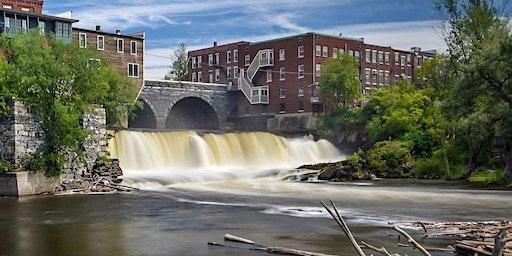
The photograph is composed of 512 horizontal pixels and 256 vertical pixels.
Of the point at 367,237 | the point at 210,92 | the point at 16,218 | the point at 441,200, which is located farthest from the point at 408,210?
the point at 210,92

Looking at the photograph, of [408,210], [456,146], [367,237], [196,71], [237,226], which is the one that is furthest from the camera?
[196,71]

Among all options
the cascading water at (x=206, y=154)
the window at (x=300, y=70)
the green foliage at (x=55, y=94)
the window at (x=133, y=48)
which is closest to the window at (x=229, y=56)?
the window at (x=300, y=70)

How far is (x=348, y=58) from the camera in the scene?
243 ft

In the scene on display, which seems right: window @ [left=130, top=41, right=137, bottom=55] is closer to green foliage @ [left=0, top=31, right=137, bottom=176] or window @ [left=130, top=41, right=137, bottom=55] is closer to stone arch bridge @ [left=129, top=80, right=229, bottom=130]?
stone arch bridge @ [left=129, top=80, right=229, bottom=130]

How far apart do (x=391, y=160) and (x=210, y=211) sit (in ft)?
90.4

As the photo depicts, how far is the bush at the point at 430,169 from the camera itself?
48125mm

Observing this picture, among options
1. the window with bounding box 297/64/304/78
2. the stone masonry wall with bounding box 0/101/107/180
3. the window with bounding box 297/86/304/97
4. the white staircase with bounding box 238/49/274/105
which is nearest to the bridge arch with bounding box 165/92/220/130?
the white staircase with bounding box 238/49/274/105

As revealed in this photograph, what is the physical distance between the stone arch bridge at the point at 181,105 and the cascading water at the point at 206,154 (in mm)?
18459

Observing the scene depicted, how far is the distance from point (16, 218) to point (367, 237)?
13.3 m

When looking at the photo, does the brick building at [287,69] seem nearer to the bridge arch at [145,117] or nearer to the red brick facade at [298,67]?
the red brick facade at [298,67]

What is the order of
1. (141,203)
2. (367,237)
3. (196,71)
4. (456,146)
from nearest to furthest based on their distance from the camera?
(367,237) → (141,203) → (456,146) → (196,71)

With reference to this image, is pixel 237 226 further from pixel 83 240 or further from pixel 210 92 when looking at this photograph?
pixel 210 92

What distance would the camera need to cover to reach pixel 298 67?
279ft

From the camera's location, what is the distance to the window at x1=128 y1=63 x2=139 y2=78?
6912 cm
